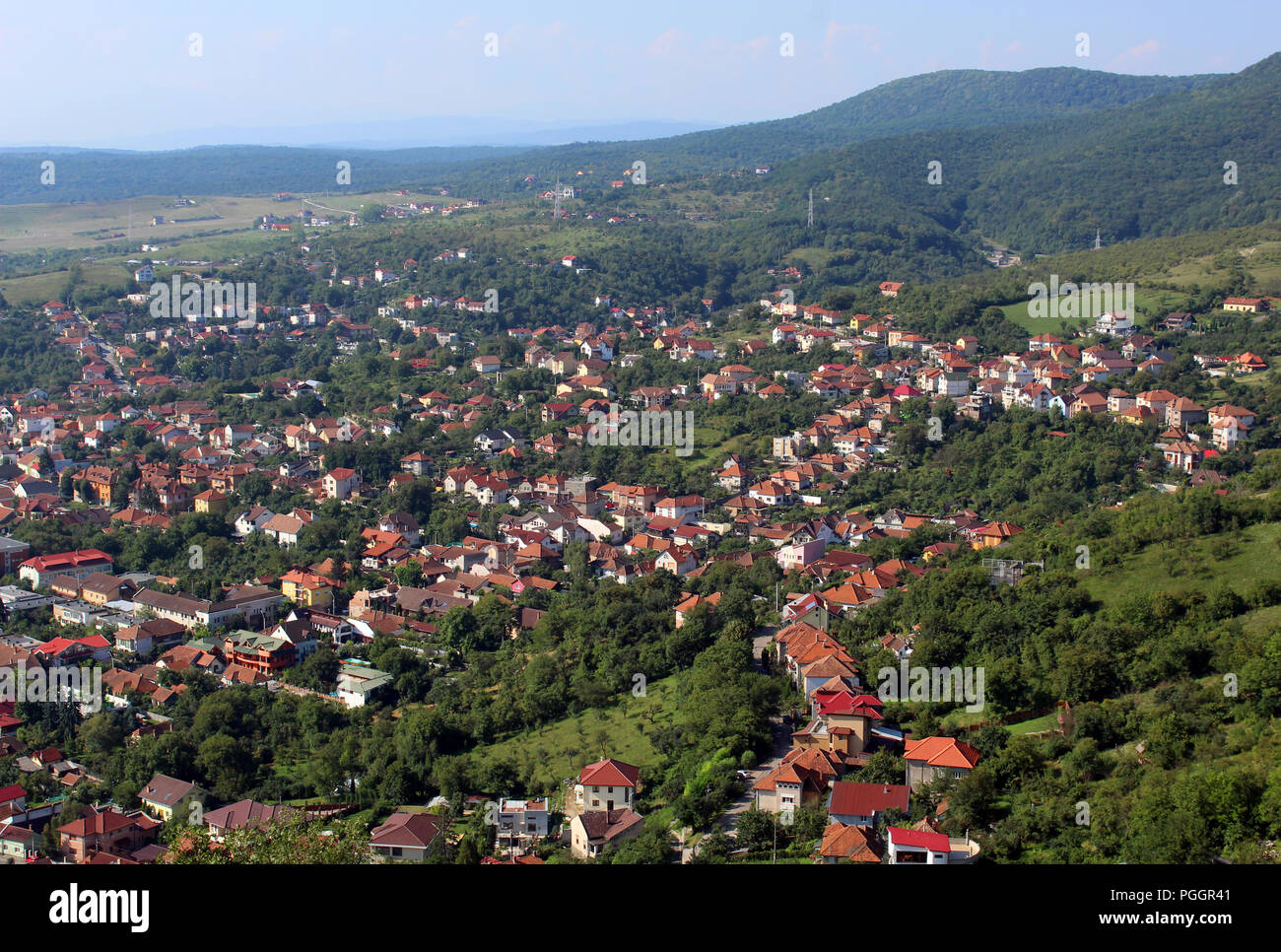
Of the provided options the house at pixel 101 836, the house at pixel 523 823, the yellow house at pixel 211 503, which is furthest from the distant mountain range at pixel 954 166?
the house at pixel 101 836

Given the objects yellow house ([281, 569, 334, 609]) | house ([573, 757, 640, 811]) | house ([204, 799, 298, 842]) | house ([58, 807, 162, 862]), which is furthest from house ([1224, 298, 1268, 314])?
house ([58, 807, 162, 862])

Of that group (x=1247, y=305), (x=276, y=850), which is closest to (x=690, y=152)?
(x=1247, y=305)

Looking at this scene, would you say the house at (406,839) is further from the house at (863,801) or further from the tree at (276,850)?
the tree at (276,850)

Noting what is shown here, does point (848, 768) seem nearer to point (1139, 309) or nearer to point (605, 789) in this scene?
point (605, 789)

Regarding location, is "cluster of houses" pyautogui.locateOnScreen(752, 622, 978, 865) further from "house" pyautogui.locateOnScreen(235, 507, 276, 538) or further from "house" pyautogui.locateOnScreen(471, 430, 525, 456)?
"house" pyautogui.locateOnScreen(471, 430, 525, 456)
